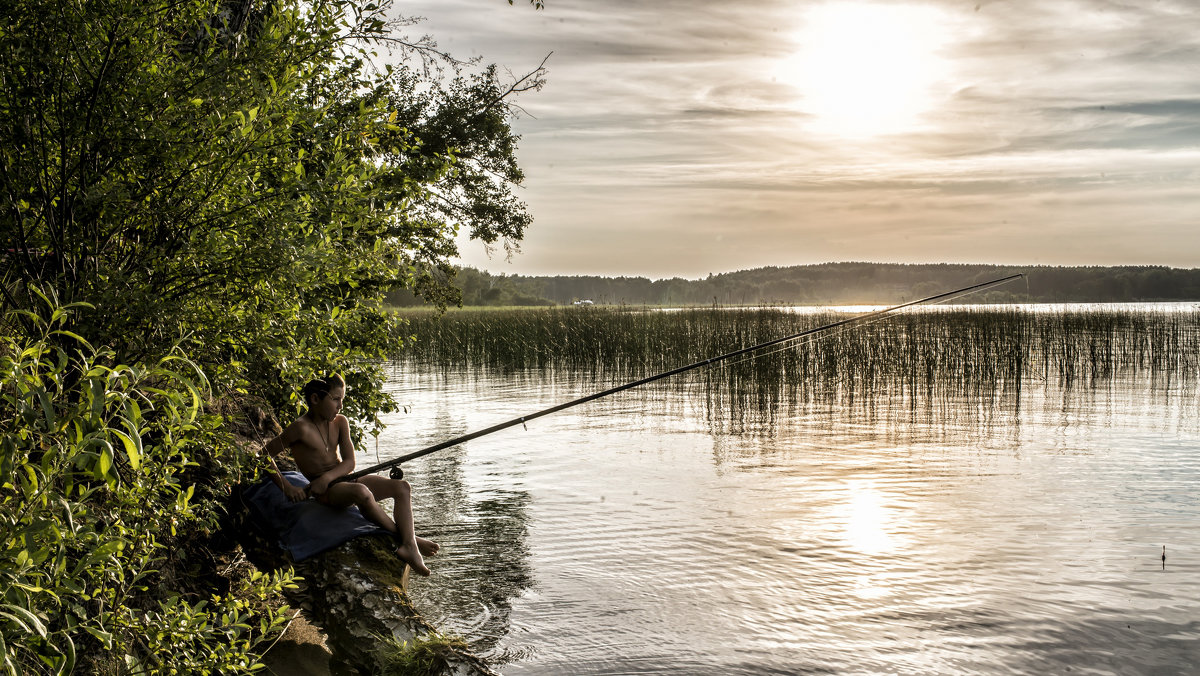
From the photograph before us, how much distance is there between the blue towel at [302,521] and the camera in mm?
5316

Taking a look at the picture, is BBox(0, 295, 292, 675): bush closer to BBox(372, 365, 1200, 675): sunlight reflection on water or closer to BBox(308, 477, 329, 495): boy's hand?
BBox(308, 477, 329, 495): boy's hand

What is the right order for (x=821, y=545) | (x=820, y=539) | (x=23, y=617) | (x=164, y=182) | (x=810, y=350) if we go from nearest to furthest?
(x=23, y=617) → (x=164, y=182) → (x=821, y=545) → (x=820, y=539) → (x=810, y=350)

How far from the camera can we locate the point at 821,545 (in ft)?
26.1

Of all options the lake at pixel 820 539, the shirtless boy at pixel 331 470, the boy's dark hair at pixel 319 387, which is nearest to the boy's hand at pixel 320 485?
the shirtless boy at pixel 331 470

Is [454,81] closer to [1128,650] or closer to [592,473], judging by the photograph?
[592,473]

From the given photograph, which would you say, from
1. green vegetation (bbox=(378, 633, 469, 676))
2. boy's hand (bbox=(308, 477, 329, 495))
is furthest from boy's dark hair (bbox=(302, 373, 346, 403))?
green vegetation (bbox=(378, 633, 469, 676))

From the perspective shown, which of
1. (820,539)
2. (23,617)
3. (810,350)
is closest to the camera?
(23,617)

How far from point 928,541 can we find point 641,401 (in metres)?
10.9

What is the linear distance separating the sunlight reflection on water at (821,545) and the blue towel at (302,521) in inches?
49.4

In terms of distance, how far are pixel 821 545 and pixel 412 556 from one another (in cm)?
408

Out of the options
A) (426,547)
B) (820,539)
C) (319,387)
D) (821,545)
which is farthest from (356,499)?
(820,539)

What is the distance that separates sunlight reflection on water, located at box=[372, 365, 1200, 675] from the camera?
584cm

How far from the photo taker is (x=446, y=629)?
6.15m

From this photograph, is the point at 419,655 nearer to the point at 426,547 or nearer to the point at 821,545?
the point at 426,547
